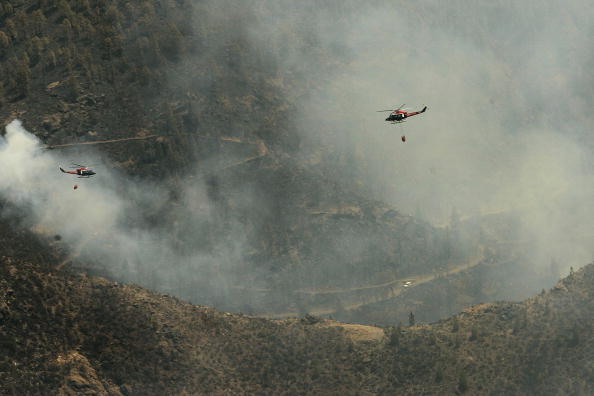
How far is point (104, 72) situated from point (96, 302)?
80808 mm

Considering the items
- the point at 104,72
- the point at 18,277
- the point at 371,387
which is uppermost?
the point at 104,72

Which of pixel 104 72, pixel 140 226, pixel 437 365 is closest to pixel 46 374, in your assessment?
pixel 437 365

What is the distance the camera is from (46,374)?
11325 cm

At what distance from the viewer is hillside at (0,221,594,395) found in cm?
11850

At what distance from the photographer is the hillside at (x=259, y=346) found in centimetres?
11850

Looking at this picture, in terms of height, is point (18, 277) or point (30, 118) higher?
point (30, 118)

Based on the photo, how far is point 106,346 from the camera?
12256 centimetres

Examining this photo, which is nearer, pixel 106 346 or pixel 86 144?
pixel 106 346

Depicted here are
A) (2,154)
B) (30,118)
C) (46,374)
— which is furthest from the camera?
(30,118)

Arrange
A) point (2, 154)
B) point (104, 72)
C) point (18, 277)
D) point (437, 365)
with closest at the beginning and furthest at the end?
point (18, 277), point (437, 365), point (2, 154), point (104, 72)

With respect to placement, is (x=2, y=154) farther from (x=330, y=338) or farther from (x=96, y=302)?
(x=330, y=338)

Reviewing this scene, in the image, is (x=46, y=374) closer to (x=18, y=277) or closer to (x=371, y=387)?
(x=18, y=277)

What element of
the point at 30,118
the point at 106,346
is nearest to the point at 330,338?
the point at 106,346

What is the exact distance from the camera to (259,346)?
134 meters
